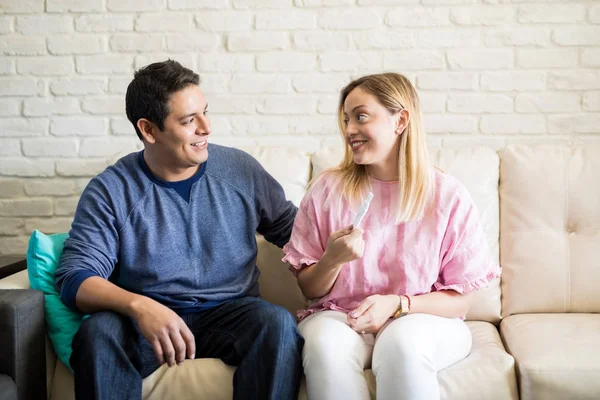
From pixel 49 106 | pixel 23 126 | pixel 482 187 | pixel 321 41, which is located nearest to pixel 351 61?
pixel 321 41

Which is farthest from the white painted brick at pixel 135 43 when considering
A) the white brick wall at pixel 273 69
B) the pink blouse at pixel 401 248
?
the pink blouse at pixel 401 248

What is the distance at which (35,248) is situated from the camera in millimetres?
1689

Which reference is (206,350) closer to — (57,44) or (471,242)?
(471,242)

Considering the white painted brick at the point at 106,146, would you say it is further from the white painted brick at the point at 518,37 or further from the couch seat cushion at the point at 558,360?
the couch seat cushion at the point at 558,360

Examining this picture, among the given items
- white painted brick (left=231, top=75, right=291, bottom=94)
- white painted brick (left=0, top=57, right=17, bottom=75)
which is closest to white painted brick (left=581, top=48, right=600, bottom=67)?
white painted brick (left=231, top=75, right=291, bottom=94)

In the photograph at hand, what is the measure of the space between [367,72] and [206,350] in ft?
3.72

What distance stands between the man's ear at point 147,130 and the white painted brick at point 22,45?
2.82 feet

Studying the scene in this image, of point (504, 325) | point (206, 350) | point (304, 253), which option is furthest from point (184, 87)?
A: point (504, 325)

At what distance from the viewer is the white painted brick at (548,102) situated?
7.42ft

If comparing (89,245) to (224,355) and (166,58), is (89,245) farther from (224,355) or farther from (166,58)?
(166,58)

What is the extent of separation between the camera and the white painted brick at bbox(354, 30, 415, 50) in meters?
2.28

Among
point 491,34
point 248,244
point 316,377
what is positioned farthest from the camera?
point 491,34

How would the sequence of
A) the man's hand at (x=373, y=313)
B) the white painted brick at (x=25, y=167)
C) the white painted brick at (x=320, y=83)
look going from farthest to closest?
the white painted brick at (x=25, y=167)
the white painted brick at (x=320, y=83)
the man's hand at (x=373, y=313)

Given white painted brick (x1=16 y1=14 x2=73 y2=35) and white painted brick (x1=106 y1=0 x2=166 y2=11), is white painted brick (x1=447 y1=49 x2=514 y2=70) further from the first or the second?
white painted brick (x1=16 y1=14 x2=73 y2=35)
